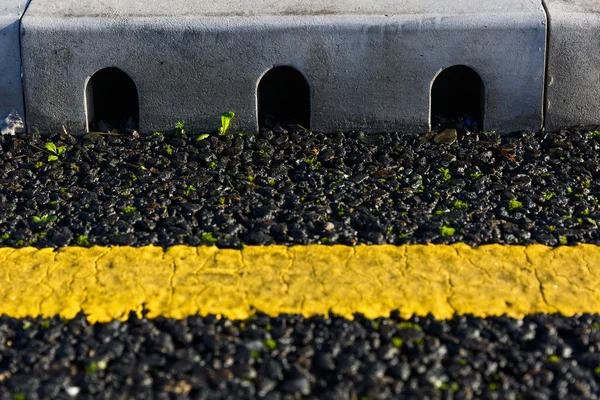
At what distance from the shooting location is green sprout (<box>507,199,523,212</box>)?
3834mm

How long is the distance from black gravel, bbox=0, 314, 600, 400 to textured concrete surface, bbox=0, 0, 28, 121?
1.75 meters

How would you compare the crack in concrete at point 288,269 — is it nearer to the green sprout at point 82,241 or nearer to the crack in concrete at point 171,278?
the crack in concrete at point 171,278

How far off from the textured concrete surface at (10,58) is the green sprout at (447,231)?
220 centimetres

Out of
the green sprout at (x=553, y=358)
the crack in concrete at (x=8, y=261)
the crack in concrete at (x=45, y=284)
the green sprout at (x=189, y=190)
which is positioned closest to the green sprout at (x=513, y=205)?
the green sprout at (x=553, y=358)

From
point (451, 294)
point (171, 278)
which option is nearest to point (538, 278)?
point (451, 294)

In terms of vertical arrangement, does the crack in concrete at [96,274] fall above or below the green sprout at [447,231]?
below

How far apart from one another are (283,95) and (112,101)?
0.89m

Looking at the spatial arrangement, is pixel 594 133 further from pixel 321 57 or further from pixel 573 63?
pixel 321 57

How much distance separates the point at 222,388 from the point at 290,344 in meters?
0.30

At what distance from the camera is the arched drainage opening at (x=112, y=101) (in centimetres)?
469

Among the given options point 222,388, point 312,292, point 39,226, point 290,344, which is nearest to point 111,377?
point 222,388

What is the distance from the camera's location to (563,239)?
3.59m

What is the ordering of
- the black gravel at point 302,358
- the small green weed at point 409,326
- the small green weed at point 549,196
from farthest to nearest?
the small green weed at point 549,196
the small green weed at point 409,326
the black gravel at point 302,358

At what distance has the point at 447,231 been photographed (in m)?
3.63
